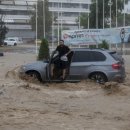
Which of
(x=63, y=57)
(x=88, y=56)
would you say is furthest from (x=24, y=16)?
(x=63, y=57)

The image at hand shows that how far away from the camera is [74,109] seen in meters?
12.6

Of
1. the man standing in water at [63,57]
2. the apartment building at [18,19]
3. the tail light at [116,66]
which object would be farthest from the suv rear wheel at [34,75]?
the apartment building at [18,19]

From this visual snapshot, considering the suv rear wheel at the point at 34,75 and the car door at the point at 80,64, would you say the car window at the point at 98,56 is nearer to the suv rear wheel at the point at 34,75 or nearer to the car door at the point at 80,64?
the car door at the point at 80,64

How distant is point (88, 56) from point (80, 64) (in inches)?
19.6

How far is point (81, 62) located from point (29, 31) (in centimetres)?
10323

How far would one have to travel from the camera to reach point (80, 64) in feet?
63.9

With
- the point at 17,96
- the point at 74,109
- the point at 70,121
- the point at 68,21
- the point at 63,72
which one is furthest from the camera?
the point at 68,21

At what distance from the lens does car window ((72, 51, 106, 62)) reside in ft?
64.5

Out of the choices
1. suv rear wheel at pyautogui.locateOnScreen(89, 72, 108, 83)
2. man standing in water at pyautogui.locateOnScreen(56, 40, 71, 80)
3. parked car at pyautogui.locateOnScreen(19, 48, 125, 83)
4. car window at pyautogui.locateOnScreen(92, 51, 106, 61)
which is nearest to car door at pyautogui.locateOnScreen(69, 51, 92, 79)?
parked car at pyautogui.locateOnScreen(19, 48, 125, 83)

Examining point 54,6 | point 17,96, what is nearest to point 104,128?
point 17,96

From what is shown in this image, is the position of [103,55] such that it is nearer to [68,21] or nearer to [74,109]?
[74,109]

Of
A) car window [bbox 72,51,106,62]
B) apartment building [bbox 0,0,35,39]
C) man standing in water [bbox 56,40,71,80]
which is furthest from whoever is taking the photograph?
apartment building [bbox 0,0,35,39]

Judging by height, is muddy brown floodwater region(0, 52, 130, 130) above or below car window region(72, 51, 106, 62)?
below

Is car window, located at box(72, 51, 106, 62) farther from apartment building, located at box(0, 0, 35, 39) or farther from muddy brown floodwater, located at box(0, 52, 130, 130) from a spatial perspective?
apartment building, located at box(0, 0, 35, 39)
